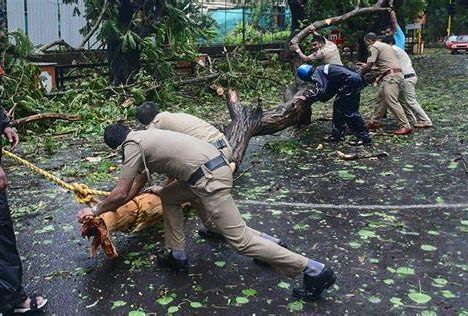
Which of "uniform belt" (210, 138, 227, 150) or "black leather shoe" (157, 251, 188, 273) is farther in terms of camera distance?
"uniform belt" (210, 138, 227, 150)

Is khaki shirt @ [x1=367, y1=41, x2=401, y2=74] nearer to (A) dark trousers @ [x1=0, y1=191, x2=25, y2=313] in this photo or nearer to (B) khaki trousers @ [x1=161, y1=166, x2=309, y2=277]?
(B) khaki trousers @ [x1=161, y1=166, x2=309, y2=277]

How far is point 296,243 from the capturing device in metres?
4.97

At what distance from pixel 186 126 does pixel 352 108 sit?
4560 mm

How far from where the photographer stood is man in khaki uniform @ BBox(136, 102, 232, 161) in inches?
186

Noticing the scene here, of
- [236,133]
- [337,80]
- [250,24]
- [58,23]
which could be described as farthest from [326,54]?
[250,24]

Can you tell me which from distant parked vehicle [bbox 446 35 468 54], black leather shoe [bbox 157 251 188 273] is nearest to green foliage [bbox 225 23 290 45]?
distant parked vehicle [bbox 446 35 468 54]

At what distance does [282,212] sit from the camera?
5777mm

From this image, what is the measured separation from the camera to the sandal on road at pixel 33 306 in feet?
Result: 12.2

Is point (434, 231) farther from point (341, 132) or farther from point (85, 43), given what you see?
point (85, 43)

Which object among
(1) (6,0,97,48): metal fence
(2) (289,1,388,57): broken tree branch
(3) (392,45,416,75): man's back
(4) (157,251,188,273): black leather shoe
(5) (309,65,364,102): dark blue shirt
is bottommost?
(4) (157,251,188,273): black leather shoe

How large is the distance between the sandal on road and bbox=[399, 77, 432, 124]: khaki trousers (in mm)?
7552

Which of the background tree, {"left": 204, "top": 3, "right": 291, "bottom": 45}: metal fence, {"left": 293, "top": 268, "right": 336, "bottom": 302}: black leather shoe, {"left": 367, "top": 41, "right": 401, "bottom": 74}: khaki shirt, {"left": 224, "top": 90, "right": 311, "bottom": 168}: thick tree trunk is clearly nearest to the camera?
{"left": 293, "top": 268, "right": 336, "bottom": 302}: black leather shoe

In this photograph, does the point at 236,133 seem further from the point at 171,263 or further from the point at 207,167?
the point at 207,167

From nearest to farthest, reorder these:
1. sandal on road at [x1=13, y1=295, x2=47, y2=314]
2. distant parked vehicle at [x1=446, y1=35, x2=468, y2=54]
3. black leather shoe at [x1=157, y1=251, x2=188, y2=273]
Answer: sandal on road at [x1=13, y1=295, x2=47, y2=314] < black leather shoe at [x1=157, y1=251, x2=188, y2=273] < distant parked vehicle at [x1=446, y1=35, x2=468, y2=54]
